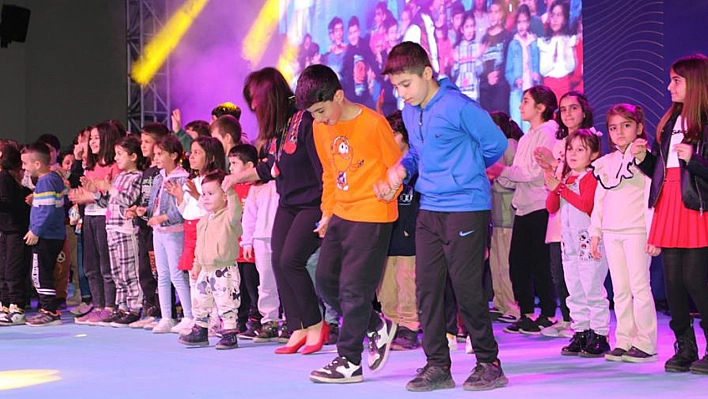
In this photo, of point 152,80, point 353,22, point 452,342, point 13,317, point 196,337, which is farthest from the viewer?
point 152,80

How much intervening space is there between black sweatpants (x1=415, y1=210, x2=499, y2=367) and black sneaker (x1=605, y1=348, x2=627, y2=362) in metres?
1.07

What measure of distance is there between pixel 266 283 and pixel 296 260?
0.79 meters

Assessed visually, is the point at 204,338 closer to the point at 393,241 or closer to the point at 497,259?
the point at 393,241

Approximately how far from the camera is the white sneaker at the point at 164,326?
21.7ft

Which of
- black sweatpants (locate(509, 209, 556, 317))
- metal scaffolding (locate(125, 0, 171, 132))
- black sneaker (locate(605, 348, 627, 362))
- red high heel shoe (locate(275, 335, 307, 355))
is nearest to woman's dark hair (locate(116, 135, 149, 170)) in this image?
red high heel shoe (locate(275, 335, 307, 355))

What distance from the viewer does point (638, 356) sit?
16.5ft

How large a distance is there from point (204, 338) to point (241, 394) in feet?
5.67

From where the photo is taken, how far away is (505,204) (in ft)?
23.8

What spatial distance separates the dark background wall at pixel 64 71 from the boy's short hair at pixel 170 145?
24.1 ft

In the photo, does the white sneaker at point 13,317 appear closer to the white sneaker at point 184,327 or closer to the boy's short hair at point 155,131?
the white sneaker at point 184,327

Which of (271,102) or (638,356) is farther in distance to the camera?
(271,102)

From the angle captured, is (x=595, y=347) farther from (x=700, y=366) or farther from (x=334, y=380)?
(x=334, y=380)

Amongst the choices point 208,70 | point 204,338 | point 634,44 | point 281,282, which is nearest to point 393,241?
point 281,282

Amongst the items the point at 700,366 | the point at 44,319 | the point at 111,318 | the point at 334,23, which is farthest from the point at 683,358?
the point at 334,23
